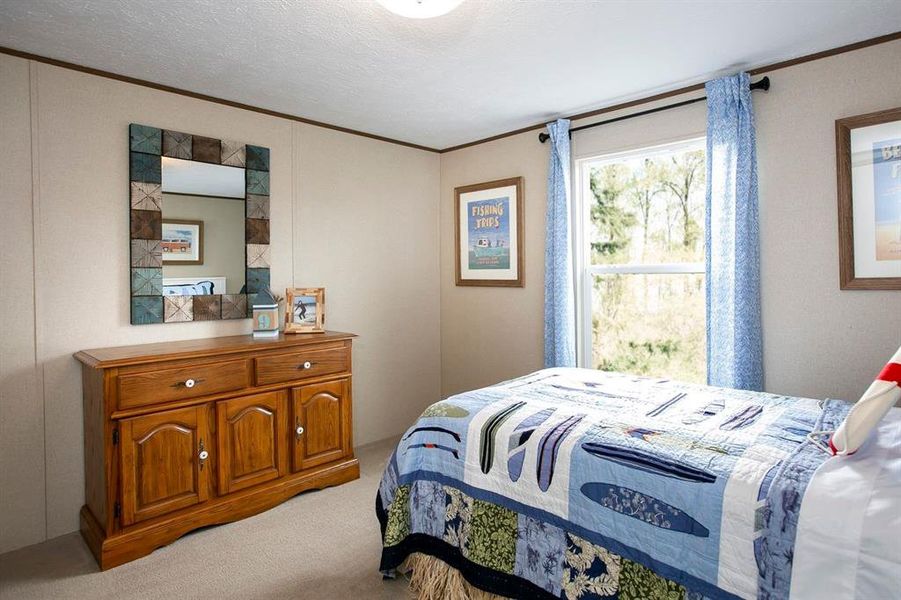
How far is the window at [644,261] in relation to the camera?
3.16 m

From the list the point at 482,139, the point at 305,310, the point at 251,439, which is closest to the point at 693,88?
the point at 482,139

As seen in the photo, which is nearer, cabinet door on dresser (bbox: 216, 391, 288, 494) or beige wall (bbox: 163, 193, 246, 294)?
cabinet door on dresser (bbox: 216, 391, 288, 494)

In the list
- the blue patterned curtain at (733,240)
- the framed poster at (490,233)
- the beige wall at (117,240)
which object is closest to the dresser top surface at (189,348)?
the beige wall at (117,240)

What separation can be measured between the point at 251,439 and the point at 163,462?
1.48 feet

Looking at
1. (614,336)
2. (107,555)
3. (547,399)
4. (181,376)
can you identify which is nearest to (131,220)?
(181,376)

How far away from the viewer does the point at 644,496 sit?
5.05 ft

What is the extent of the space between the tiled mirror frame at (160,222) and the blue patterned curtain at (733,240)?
109 inches

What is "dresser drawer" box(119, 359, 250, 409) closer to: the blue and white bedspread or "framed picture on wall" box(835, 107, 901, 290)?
the blue and white bedspread

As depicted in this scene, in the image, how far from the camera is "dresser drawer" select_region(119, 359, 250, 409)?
2.41m

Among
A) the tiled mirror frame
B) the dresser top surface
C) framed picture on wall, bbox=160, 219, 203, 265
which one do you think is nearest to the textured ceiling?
the tiled mirror frame

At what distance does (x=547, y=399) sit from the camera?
2225 millimetres

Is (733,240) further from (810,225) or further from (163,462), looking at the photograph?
(163,462)

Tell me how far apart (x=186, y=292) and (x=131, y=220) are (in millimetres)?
497

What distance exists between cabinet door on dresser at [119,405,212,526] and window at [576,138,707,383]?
251 cm
